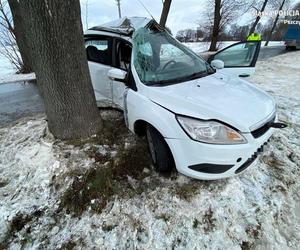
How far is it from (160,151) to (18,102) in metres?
5.25

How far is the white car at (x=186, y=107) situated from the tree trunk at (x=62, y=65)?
52 centimetres

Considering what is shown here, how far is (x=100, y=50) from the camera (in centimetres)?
396

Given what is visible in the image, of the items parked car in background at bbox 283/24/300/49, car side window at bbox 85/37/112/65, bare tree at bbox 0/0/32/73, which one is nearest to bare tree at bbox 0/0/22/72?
bare tree at bbox 0/0/32/73

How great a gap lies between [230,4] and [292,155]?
20.4 meters

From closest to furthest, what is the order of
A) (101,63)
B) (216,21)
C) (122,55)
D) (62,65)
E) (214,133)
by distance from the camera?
(214,133) → (62,65) → (122,55) → (101,63) → (216,21)

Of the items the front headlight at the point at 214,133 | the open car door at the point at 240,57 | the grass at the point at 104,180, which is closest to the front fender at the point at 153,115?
the front headlight at the point at 214,133

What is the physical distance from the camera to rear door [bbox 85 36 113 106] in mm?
3789

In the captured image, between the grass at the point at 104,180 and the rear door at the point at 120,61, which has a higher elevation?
the rear door at the point at 120,61

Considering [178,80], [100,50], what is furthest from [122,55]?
[178,80]

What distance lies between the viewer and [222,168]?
7.25 feet

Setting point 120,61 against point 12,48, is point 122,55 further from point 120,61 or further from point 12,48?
point 12,48

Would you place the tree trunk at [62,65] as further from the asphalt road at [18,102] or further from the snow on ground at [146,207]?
the asphalt road at [18,102]

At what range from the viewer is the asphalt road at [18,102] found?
5135 millimetres

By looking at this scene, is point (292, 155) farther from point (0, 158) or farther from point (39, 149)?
point (0, 158)
